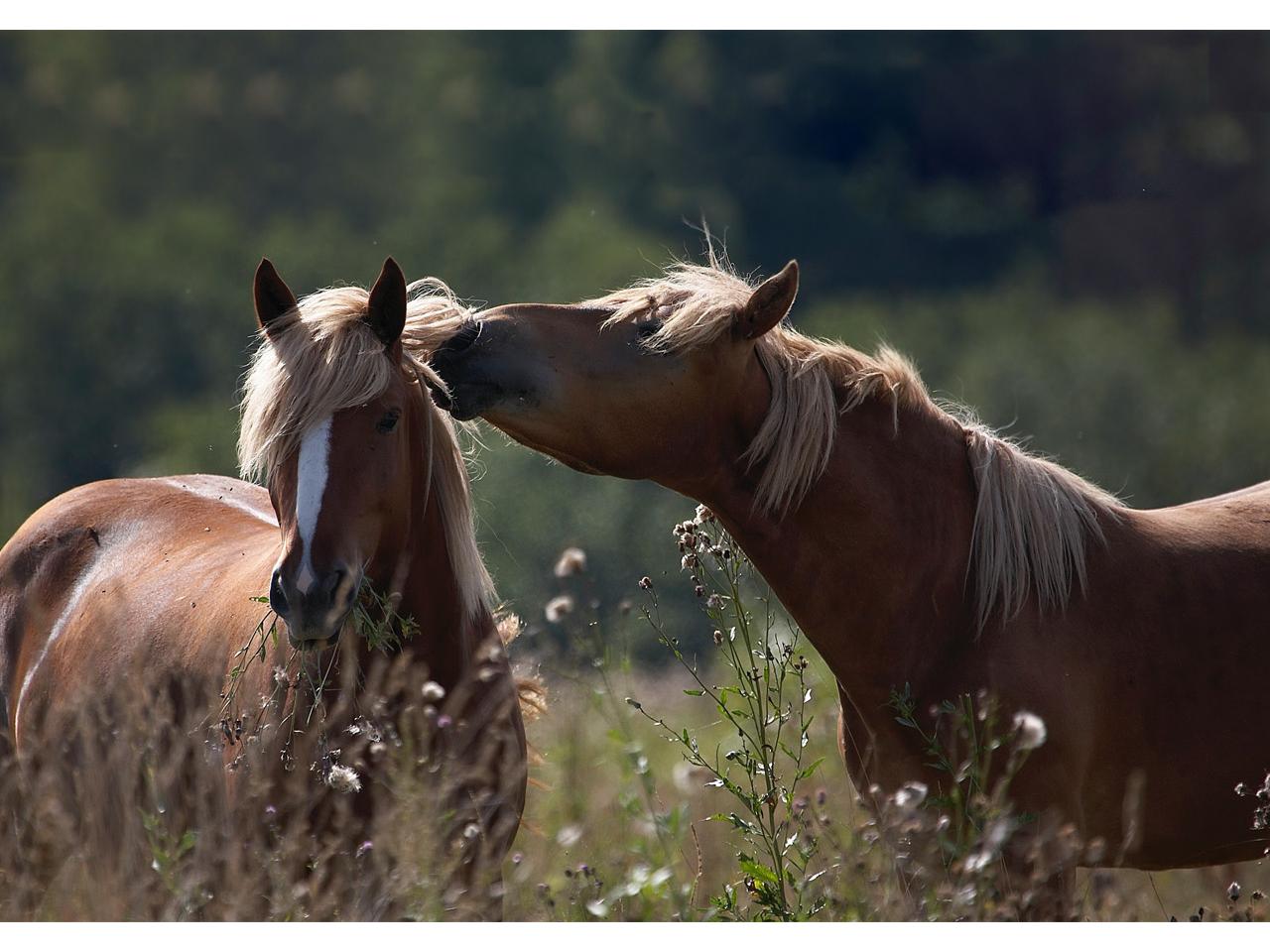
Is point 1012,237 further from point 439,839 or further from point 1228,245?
point 439,839

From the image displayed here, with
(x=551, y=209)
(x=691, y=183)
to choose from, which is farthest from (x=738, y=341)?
(x=551, y=209)

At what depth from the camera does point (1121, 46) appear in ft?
42.6

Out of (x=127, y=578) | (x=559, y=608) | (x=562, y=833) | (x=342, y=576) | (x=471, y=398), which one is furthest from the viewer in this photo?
(x=127, y=578)

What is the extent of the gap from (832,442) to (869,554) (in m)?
0.31

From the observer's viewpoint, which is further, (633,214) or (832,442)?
(633,214)

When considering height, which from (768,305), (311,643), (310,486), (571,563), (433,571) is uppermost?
(768,305)

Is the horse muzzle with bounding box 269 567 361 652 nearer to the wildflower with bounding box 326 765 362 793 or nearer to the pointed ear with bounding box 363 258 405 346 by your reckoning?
the wildflower with bounding box 326 765 362 793

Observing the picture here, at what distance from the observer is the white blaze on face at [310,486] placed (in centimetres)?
323

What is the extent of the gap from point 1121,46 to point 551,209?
50.7ft

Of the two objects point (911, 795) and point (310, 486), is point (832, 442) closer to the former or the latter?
point (911, 795)

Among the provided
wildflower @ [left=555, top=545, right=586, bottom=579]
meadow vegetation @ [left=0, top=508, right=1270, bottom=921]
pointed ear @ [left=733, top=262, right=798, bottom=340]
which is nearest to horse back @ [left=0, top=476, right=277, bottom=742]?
meadow vegetation @ [left=0, top=508, right=1270, bottom=921]

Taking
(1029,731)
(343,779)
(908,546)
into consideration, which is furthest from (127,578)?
(1029,731)

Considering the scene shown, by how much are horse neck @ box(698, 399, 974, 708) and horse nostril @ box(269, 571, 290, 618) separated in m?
1.13

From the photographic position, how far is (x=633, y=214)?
26.3 meters
